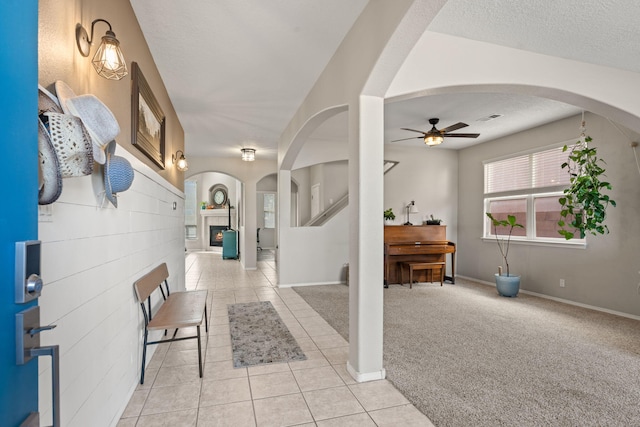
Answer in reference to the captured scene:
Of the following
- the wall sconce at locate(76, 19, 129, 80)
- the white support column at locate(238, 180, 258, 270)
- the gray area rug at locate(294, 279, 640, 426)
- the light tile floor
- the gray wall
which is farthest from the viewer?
the white support column at locate(238, 180, 258, 270)

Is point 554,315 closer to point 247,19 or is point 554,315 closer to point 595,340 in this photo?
point 595,340

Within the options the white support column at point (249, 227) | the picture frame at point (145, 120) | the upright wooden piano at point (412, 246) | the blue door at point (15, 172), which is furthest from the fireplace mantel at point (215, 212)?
the blue door at point (15, 172)

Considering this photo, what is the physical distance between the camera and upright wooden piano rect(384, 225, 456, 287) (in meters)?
6.09

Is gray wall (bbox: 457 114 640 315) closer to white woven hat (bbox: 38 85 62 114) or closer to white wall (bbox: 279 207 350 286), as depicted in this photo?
white wall (bbox: 279 207 350 286)

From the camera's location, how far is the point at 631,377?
8.63 feet

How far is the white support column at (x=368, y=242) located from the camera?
8.19 feet

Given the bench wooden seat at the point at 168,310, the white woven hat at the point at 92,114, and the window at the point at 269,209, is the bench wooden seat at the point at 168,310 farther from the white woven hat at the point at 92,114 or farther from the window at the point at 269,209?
the window at the point at 269,209

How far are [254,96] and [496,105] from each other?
10.6 ft

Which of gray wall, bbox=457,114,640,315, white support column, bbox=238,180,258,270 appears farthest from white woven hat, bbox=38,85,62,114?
white support column, bbox=238,180,258,270

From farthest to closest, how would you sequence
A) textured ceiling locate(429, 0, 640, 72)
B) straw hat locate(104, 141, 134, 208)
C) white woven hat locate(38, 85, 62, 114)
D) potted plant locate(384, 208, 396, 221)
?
potted plant locate(384, 208, 396, 221)
textured ceiling locate(429, 0, 640, 72)
straw hat locate(104, 141, 134, 208)
white woven hat locate(38, 85, 62, 114)

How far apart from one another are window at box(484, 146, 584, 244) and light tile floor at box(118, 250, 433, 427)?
163 inches

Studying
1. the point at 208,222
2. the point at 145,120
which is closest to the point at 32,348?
the point at 145,120

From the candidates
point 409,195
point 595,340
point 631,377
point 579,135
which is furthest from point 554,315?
point 409,195

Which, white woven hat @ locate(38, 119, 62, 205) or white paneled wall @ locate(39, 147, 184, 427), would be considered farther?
white paneled wall @ locate(39, 147, 184, 427)
